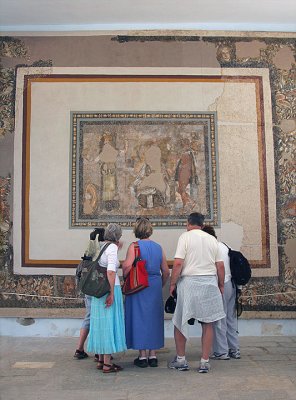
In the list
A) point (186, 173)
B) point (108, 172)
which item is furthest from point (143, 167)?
point (186, 173)

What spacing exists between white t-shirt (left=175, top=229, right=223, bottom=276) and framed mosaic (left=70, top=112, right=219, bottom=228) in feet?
6.65

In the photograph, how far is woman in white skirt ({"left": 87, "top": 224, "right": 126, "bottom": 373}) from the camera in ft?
15.9

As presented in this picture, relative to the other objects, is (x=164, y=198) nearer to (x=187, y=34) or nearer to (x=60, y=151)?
(x=60, y=151)

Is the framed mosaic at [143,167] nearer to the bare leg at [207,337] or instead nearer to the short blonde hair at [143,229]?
the short blonde hair at [143,229]

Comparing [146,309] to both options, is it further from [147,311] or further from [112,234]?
[112,234]

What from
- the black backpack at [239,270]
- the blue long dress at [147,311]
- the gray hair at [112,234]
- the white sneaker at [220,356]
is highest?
the gray hair at [112,234]

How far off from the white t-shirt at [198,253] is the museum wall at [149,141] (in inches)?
79.1

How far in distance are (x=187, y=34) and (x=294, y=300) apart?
4183 mm

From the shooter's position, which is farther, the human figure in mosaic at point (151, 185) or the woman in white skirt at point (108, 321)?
the human figure in mosaic at point (151, 185)

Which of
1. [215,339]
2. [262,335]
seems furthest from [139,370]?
[262,335]

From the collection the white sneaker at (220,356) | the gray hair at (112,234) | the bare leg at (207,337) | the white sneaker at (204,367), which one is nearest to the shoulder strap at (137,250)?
the gray hair at (112,234)

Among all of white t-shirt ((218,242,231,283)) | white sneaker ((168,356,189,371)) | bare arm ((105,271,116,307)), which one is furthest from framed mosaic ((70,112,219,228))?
white sneaker ((168,356,189,371))

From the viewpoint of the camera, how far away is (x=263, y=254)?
7051 mm

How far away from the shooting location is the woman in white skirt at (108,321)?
4832 millimetres
